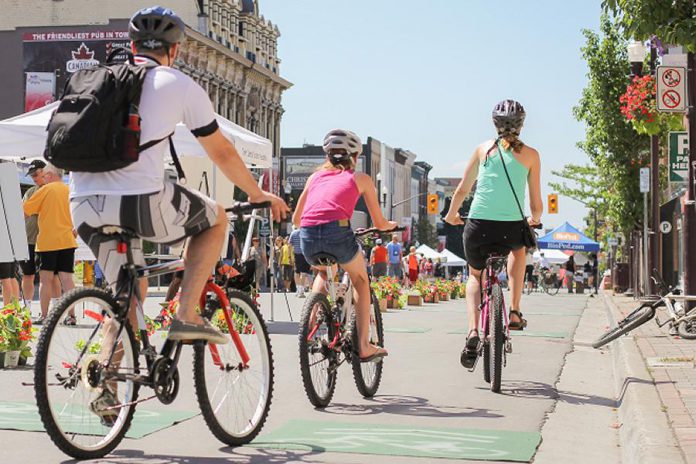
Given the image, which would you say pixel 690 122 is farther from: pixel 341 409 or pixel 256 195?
pixel 256 195

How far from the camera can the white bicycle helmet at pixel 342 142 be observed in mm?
7988

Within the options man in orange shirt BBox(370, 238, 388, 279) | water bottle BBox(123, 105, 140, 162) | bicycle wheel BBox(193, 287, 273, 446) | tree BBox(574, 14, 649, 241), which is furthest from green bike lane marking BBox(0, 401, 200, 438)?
tree BBox(574, 14, 649, 241)

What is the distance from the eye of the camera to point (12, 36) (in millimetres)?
69375

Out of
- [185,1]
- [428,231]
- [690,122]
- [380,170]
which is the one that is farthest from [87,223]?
[428,231]

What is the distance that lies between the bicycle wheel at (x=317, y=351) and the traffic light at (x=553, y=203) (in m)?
48.8

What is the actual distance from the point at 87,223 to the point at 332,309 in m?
2.62

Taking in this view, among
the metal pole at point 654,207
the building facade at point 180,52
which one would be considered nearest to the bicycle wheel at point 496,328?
the metal pole at point 654,207

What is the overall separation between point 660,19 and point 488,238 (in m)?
3.31

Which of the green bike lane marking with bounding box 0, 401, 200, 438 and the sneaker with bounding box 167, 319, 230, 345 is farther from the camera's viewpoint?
the green bike lane marking with bounding box 0, 401, 200, 438

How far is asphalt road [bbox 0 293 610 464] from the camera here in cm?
596

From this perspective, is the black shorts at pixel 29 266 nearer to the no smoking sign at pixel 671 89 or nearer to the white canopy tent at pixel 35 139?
the white canopy tent at pixel 35 139

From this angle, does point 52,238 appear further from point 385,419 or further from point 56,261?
point 385,419

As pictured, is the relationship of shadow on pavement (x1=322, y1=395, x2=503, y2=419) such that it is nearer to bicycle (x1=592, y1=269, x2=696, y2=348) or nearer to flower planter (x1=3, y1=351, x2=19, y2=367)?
bicycle (x1=592, y1=269, x2=696, y2=348)

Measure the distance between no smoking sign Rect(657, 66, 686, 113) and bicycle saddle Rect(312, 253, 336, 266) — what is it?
769 centimetres
